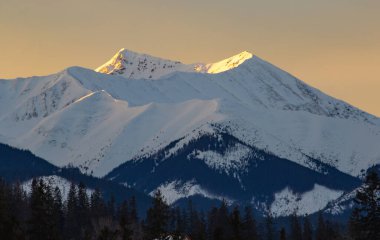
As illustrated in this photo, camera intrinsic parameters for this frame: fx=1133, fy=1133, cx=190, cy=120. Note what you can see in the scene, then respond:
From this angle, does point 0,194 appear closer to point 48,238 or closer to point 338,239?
point 48,238

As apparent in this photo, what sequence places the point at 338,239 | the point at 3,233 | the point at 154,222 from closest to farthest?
1. the point at 3,233
2. the point at 154,222
3. the point at 338,239

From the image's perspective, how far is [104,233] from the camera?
5635 inches

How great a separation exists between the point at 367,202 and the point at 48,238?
127 ft

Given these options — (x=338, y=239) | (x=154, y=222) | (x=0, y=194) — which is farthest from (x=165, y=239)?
(x=338, y=239)

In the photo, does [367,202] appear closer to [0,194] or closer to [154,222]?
[154,222]

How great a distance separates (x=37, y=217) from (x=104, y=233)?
30.6 ft

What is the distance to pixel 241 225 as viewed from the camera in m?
144

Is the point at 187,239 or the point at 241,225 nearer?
the point at 241,225

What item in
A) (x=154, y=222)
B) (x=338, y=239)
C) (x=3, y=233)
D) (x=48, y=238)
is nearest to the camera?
(x=3, y=233)

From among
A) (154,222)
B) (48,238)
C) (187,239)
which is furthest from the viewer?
(187,239)

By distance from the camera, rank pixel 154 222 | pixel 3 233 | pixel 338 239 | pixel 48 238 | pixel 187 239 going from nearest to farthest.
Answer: pixel 3 233
pixel 48 238
pixel 154 222
pixel 187 239
pixel 338 239

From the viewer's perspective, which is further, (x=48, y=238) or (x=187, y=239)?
(x=187, y=239)

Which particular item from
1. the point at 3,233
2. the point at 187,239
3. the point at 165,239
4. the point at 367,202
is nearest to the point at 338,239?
the point at 187,239

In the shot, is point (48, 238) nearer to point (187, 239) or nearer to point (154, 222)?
point (154, 222)
